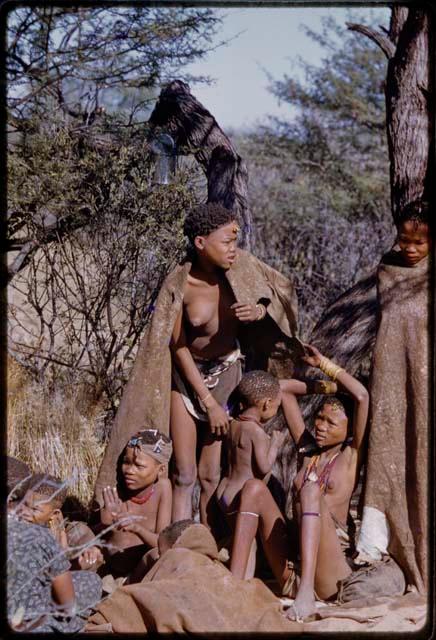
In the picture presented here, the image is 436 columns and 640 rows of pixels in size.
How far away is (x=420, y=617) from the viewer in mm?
4609

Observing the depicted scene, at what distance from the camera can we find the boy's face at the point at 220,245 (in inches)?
203

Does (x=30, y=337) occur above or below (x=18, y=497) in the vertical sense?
above

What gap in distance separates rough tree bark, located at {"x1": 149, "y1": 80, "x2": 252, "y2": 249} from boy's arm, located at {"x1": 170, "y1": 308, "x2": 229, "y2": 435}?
79.0 inches

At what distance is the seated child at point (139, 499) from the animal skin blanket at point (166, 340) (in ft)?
0.60

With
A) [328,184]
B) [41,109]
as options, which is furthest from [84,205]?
[328,184]

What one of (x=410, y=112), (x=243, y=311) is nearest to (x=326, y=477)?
(x=243, y=311)

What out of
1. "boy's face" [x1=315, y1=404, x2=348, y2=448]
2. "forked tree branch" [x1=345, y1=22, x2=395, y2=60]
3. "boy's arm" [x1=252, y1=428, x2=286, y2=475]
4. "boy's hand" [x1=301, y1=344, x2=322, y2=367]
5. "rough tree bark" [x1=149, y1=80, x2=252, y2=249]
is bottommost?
"boy's arm" [x1=252, y1=428, x2=286, y2=475]

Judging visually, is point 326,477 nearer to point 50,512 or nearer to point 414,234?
point 414,234

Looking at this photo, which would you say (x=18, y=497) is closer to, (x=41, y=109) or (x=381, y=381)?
(x=381, y=381)

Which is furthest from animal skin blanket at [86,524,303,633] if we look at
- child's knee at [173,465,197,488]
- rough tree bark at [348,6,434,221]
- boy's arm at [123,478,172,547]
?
rough tree bark at [348,6,434,221]

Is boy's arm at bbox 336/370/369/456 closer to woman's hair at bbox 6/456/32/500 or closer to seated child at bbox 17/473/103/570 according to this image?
seated child at bbox 17/473/103/570

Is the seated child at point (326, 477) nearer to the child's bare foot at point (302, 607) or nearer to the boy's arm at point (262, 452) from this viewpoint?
the child's bare foot at point (302, 607)

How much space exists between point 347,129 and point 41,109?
11.5 meters

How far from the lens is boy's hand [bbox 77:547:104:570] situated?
465 centimetres
